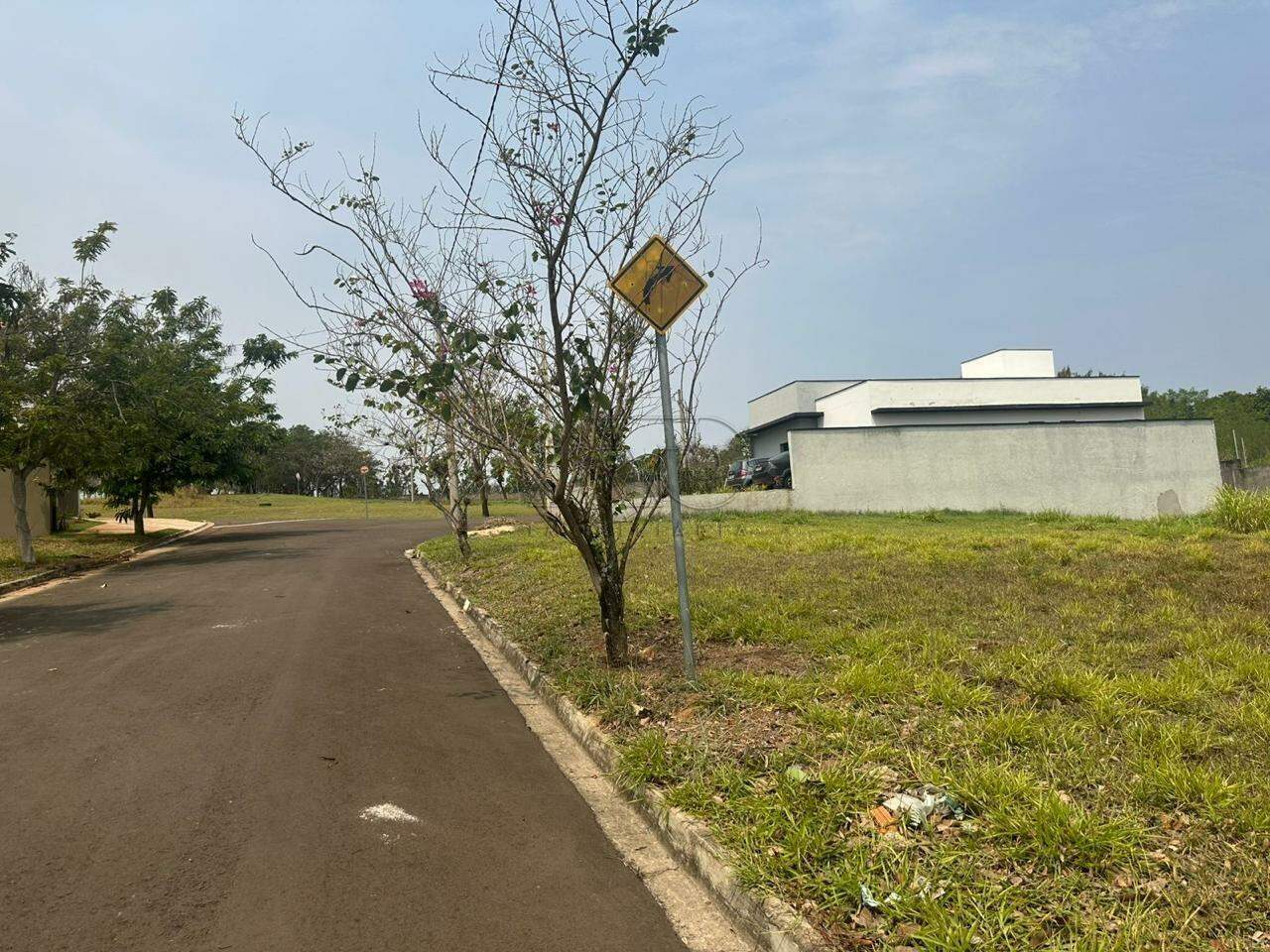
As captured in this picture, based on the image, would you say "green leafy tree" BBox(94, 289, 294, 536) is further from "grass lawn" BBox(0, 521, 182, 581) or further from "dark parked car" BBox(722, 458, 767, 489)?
"dark parked car" BBox(722, 458, 767, 489)

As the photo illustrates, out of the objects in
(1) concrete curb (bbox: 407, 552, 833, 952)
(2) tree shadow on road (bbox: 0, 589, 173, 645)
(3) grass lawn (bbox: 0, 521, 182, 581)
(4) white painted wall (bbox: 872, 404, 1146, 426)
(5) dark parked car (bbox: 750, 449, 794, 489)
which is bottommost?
(1) concrete curb (bbox: 407, 552, 833, 952)

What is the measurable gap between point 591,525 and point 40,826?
398 cm

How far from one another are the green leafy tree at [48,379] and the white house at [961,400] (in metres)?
21.8

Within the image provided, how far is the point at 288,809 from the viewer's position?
4.50 m

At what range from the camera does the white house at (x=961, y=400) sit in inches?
1329

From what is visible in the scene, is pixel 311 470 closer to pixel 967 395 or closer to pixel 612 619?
pixel 967 395

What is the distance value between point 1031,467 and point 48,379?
25157 mm

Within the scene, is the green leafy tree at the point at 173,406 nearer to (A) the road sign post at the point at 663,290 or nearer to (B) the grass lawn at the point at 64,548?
(B) the grass lawn at the point at 64,548

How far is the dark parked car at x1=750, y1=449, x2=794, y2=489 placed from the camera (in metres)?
27.5

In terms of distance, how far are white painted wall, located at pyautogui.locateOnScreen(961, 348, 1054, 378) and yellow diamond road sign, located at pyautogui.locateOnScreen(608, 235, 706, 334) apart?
36.0 meters

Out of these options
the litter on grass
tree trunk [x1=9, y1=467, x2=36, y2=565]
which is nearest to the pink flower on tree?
the litter on grass

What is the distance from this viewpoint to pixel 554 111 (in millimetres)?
6363

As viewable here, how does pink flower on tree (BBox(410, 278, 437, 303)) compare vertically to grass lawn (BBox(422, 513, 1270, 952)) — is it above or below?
above

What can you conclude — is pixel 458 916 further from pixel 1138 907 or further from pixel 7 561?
pixel 7 561
